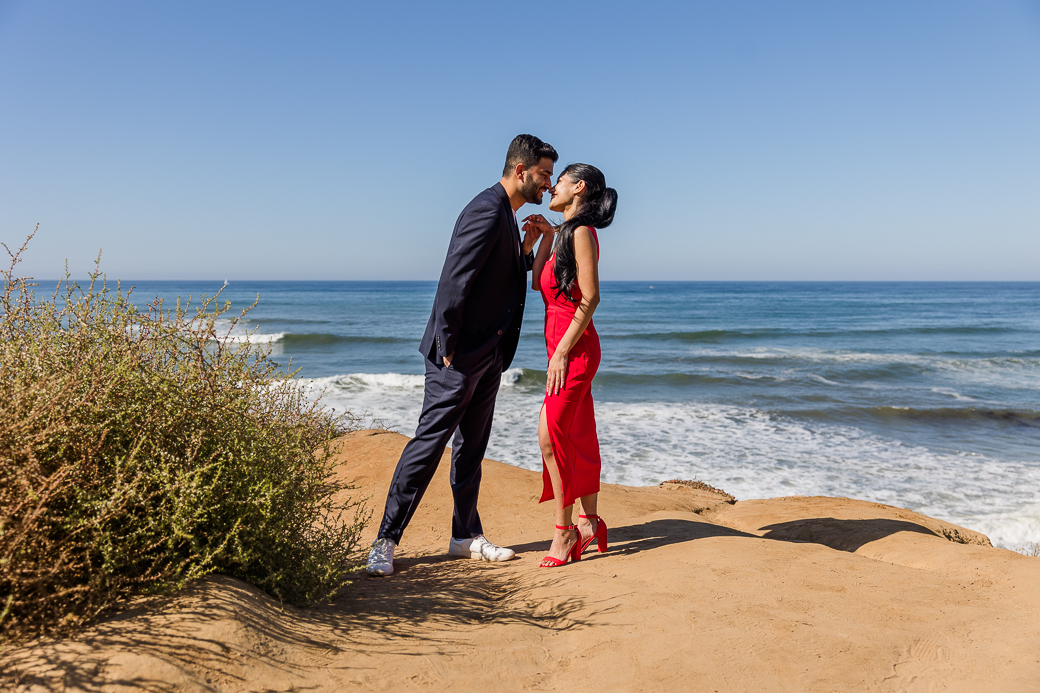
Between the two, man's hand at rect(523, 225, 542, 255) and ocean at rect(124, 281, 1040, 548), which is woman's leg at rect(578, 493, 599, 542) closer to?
A: man's hand at rect(523, 225, 542, 255)

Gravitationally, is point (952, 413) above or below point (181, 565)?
below

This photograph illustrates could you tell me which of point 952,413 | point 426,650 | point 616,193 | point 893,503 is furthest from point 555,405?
point 952,413

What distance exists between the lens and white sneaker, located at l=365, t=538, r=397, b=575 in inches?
128

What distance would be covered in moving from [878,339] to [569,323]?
24.4 metres

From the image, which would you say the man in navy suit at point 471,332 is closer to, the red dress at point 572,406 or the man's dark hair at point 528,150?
the man's dark hair at point 528,150

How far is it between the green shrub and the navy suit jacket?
0.93 meters

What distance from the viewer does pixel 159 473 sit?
2031mm

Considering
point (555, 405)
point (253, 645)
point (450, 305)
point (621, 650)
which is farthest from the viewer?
point (555, 405)

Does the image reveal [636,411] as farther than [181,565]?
Yes

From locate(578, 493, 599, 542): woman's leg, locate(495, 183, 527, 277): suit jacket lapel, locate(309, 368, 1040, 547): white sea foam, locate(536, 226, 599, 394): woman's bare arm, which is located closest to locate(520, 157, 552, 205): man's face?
locate(495, 183, 527, 277): suit jacket lapel

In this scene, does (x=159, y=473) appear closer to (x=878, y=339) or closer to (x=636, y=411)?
(x=636, y=411)

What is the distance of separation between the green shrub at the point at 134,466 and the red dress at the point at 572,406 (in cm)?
132

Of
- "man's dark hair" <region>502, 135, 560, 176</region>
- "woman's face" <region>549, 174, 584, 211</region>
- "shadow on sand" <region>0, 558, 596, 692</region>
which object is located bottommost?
"shadow on sand" <region>0, 558, 596, 692</region>

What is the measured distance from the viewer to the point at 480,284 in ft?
11.3
